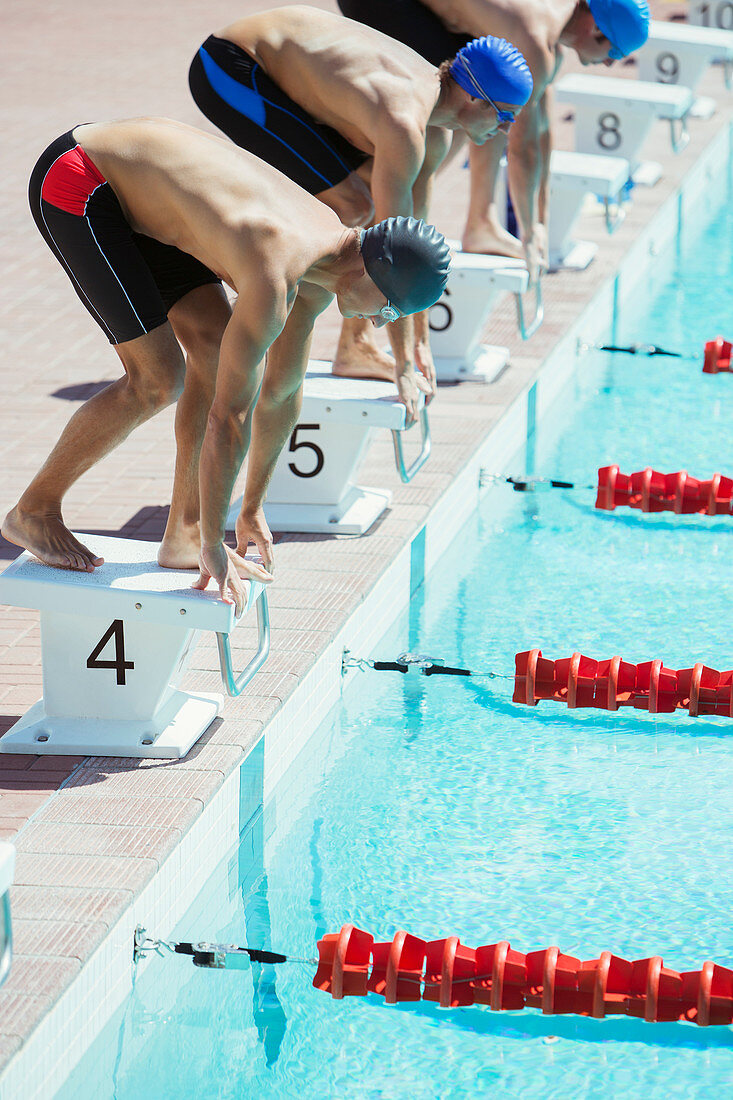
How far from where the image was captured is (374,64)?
4684 mm

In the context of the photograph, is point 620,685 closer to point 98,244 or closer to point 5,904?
point 98,244

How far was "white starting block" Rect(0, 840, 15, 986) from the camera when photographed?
2279 millimetres

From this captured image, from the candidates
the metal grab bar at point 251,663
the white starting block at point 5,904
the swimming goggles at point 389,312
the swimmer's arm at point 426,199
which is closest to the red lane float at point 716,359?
the swimmer's arm at point 426,199

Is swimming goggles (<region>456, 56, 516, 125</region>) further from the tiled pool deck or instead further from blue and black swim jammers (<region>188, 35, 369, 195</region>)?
the tiled pool deck

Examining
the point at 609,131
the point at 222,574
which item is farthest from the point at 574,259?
the point at 222,574

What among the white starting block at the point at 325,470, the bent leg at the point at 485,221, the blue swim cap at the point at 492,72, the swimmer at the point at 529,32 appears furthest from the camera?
the bent leg at the point at 485,221

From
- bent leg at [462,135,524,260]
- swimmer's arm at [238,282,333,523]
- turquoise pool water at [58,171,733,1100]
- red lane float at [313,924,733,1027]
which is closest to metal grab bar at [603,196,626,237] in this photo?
bent leg at [462,135,524,260]

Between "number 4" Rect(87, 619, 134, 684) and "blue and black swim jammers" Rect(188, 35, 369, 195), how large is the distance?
6.38 ft

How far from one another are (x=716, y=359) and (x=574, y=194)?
1311 millimetres

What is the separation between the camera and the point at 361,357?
205 inches

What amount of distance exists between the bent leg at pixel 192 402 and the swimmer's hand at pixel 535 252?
2.70 m

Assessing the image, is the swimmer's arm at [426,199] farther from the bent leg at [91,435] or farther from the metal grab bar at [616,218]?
the metal grab bar at [616,218]

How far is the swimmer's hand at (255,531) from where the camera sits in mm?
3820

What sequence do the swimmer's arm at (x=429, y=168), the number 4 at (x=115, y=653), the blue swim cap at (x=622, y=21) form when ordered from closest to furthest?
the number 4 at (x=115, y=653) → the swimmer's arm at (x=429, y=168) → the blue swim cap at (x=622, y=21)
